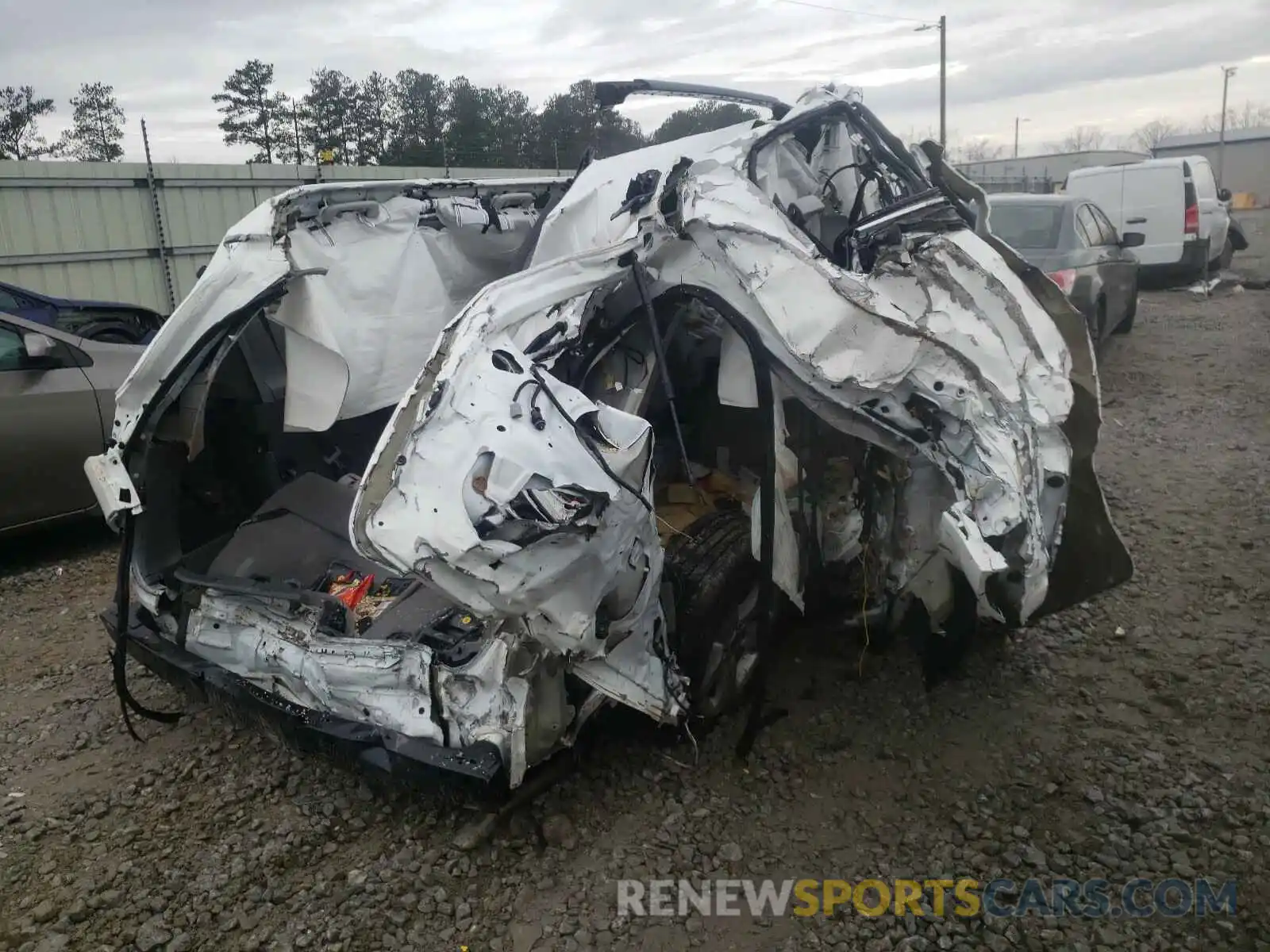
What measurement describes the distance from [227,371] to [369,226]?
0.75 metres

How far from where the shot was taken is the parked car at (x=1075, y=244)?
7.30 meters

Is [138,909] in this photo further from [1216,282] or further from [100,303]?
[1216,282]

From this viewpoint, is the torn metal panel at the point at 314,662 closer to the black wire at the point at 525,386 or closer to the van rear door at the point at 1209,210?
the black wire at the point at 525,386

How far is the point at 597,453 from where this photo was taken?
2148 mm

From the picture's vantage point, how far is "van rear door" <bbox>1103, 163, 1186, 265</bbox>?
11438 millimetres

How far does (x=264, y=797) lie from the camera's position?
2859 millimetres

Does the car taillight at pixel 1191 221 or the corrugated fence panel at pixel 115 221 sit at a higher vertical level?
the corrugated fence panel at pixel 115 221

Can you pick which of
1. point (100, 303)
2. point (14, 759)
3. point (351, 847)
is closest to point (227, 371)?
point (14, 759)

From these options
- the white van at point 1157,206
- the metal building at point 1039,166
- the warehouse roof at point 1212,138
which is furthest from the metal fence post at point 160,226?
the warehouse roof at point 1212,138

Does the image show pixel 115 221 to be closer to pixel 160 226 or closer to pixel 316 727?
pixel 160 226

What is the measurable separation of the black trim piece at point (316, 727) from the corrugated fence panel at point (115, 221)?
647 centimetres

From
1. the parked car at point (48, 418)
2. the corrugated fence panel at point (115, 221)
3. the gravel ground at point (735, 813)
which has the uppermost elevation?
the corrugated fence panel at point (115, 221)

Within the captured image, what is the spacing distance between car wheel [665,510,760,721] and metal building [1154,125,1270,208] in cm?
3410

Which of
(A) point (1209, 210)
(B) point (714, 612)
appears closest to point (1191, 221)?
(A) point (1209, 210)
